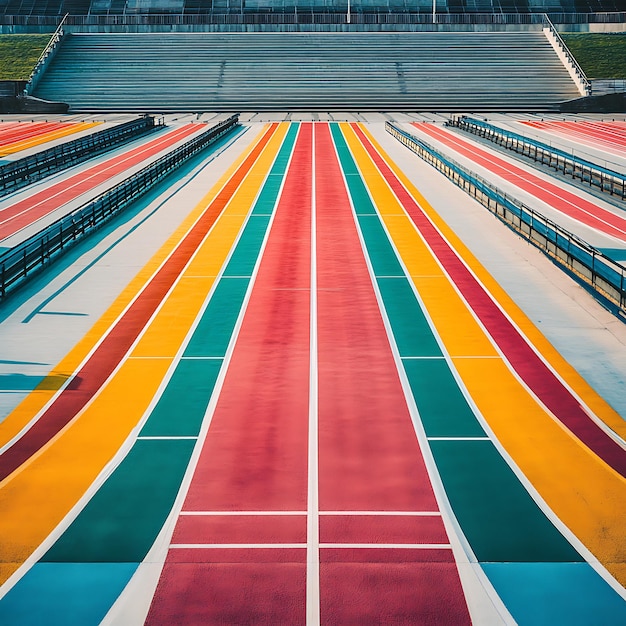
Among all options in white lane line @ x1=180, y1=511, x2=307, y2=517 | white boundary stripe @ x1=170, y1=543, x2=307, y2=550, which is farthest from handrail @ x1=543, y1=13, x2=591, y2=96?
white boundary stripe @ x1=170, y1=543, x2=307, y2=550

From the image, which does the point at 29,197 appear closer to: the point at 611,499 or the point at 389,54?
the point at 611,499

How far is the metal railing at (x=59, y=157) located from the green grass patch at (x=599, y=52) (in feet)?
155

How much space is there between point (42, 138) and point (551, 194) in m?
34.2

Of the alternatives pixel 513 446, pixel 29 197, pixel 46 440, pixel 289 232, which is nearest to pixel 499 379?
pixel 513 446

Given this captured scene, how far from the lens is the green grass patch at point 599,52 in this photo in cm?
8131

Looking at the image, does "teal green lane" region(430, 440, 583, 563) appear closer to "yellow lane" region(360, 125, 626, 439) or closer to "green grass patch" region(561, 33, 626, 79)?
"yellow lane" region(360, 125, 626, 439)

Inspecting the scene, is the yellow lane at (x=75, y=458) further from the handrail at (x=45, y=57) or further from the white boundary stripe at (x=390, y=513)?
the handrail at (x=45, y=57)

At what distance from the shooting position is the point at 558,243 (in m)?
22.6

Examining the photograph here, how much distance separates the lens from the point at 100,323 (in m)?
17.9

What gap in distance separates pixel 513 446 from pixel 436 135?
4397 centimetres

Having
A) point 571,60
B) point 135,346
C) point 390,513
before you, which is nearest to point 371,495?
point 390,513

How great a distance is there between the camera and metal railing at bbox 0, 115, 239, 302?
20641 mm

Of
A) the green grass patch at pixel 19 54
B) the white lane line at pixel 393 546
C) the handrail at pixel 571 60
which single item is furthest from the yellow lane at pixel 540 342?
the green grass patch at pixel 19 54

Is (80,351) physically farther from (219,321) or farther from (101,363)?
(219,321)
